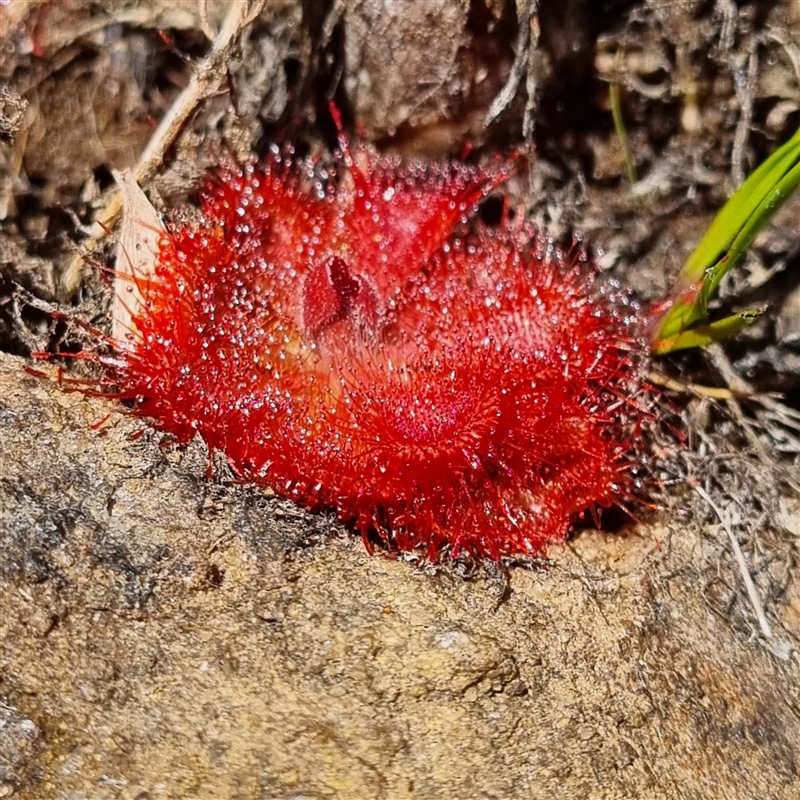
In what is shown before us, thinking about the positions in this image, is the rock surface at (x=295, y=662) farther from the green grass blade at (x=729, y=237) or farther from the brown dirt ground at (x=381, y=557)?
the green grass blade at (x=729, y=237)

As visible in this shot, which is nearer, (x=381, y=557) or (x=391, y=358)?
(x=381, y=557)

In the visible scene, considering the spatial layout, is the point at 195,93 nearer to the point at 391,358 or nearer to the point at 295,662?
the point at 391,358

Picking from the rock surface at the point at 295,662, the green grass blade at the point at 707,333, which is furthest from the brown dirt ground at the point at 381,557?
the green grass blade at the point at 707,333

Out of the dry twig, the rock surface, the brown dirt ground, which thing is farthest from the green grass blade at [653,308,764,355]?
the dry twig

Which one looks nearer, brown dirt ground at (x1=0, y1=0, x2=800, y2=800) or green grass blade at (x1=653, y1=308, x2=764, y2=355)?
brown dirt ground at (x1=0, y1=0, x2=800, y2=800)

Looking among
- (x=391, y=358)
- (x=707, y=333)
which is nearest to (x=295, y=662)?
(x=391, y=358)

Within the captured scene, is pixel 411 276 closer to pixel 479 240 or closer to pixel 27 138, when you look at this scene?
pixel 479 240

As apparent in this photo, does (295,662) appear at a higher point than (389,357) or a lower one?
lower

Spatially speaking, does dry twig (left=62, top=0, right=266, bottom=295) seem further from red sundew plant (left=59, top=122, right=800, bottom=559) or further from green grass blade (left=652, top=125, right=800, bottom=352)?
green grass blade (left=652, top=125, right=800, bottom=352)
